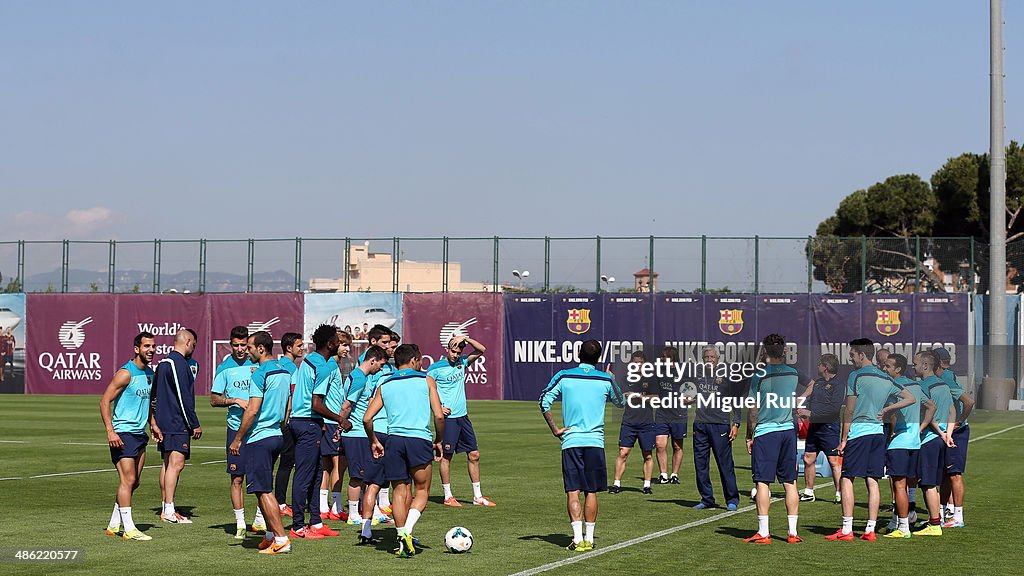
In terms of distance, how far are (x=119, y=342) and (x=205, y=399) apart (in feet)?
27.9

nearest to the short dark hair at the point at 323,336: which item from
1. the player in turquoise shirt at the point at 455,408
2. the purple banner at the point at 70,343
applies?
the player in turquoise shirt at the point at 455,408

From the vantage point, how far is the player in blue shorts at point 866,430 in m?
13.6

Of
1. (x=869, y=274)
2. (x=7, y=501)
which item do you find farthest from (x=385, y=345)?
(x=869, y=274)

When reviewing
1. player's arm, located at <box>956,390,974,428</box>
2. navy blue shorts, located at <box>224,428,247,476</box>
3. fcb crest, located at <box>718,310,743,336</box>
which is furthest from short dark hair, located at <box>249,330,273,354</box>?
fcb crest, located at <box>718,310,743,336</box>

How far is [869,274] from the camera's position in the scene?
50.8 meters

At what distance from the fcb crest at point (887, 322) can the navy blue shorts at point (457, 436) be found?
116 feet

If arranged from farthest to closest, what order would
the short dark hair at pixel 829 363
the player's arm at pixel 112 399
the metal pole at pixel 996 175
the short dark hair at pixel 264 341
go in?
the metal pole at pixel 996 175
the short dark hair at pixel 829 363
the player's arm at pixel 112 399
the short dark hair at pixel 264 341

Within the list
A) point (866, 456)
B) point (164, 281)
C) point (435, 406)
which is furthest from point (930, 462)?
point (164, 281)

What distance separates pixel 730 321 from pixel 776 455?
3676cm

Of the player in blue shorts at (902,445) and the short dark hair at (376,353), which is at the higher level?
the short dark hair at (376,353)

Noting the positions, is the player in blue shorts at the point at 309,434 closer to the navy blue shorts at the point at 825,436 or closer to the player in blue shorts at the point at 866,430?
the player in blue shorts at the point at 866,430

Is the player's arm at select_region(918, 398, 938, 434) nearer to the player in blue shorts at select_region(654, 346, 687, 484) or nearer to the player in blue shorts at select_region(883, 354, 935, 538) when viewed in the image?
the player in blue shorts at select_region(883, 354, 935, 538)

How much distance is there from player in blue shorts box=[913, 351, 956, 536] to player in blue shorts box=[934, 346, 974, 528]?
111mm

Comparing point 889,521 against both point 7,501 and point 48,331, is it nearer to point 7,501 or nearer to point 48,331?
point 7,501
